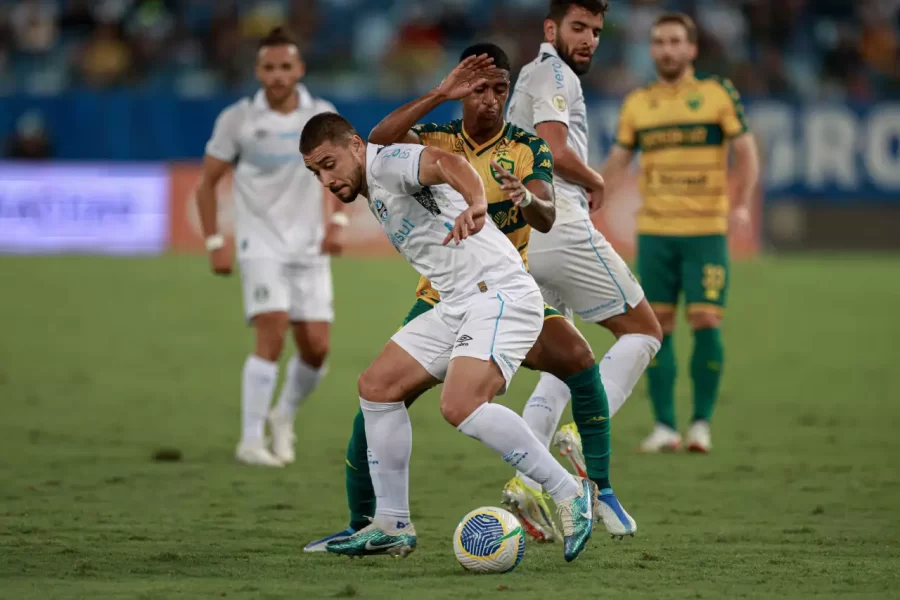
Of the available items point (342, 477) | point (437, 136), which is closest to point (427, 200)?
point (437, 136)

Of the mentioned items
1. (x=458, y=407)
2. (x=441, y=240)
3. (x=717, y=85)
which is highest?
(x=717, y=85)

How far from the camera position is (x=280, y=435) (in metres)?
8.73

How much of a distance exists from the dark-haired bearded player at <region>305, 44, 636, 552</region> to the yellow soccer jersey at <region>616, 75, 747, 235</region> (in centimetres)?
295

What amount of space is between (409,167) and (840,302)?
12.4m

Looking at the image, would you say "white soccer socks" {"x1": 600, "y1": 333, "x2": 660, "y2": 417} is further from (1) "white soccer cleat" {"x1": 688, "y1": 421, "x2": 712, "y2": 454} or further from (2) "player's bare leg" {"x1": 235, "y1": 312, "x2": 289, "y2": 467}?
(2) "player's bare leg" {"x1": 235, "y1": 312, "x2": 289, "y2": 467}

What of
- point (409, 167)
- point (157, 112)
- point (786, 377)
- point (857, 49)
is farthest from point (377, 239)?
point (409, 167)

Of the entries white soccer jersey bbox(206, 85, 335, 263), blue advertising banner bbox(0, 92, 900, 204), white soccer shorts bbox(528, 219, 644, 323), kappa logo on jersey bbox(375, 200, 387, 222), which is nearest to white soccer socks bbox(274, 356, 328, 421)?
white soccer jersey bbox(206, 85, 335, 263)

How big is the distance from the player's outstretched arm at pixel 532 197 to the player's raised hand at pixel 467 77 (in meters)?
0.30

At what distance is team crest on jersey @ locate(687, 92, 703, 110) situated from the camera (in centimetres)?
904

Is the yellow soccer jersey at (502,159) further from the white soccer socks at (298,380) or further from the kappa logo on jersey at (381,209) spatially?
the white soccer socks at (298,380)

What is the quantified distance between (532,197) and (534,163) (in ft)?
1.10

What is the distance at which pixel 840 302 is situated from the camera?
17.0m

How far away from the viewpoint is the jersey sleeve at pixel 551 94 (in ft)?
21.1

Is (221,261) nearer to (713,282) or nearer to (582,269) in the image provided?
(582,269)
